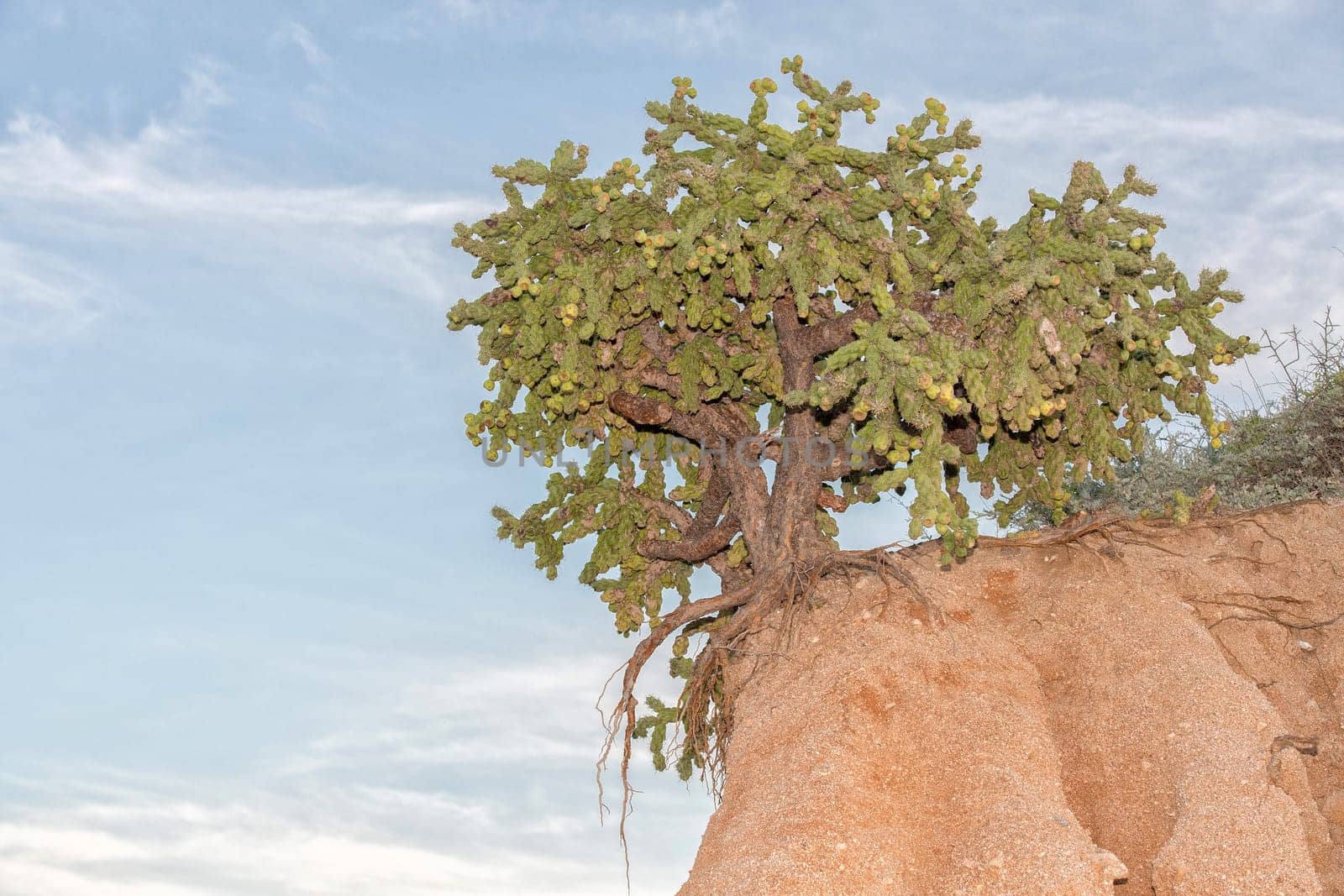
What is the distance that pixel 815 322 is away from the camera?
12172mm

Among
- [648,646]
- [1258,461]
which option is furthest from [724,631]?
[1258,461]

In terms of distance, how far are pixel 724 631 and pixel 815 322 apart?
10.8 ft

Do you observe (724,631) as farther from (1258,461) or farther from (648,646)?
(1258,461)

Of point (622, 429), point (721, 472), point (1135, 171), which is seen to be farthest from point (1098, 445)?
point (622, 429)

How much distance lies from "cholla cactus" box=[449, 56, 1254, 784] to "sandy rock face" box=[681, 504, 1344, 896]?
107 cm

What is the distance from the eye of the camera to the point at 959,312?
35.3 ft

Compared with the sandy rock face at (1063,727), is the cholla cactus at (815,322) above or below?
above

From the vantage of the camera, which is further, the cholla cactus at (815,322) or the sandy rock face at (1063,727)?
the cholla cactus at (815,322)

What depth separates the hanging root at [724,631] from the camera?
11438 mm

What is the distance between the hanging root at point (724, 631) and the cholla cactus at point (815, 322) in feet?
0.32

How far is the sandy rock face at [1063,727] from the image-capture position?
8688 millimetres

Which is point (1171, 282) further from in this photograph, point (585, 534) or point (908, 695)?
point (585, 534)

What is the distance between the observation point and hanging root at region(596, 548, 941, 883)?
11438 mm

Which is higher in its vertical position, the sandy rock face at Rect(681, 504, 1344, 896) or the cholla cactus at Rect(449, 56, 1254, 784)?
the cholla cactus at Rect(449, 56, 1254, 784)
